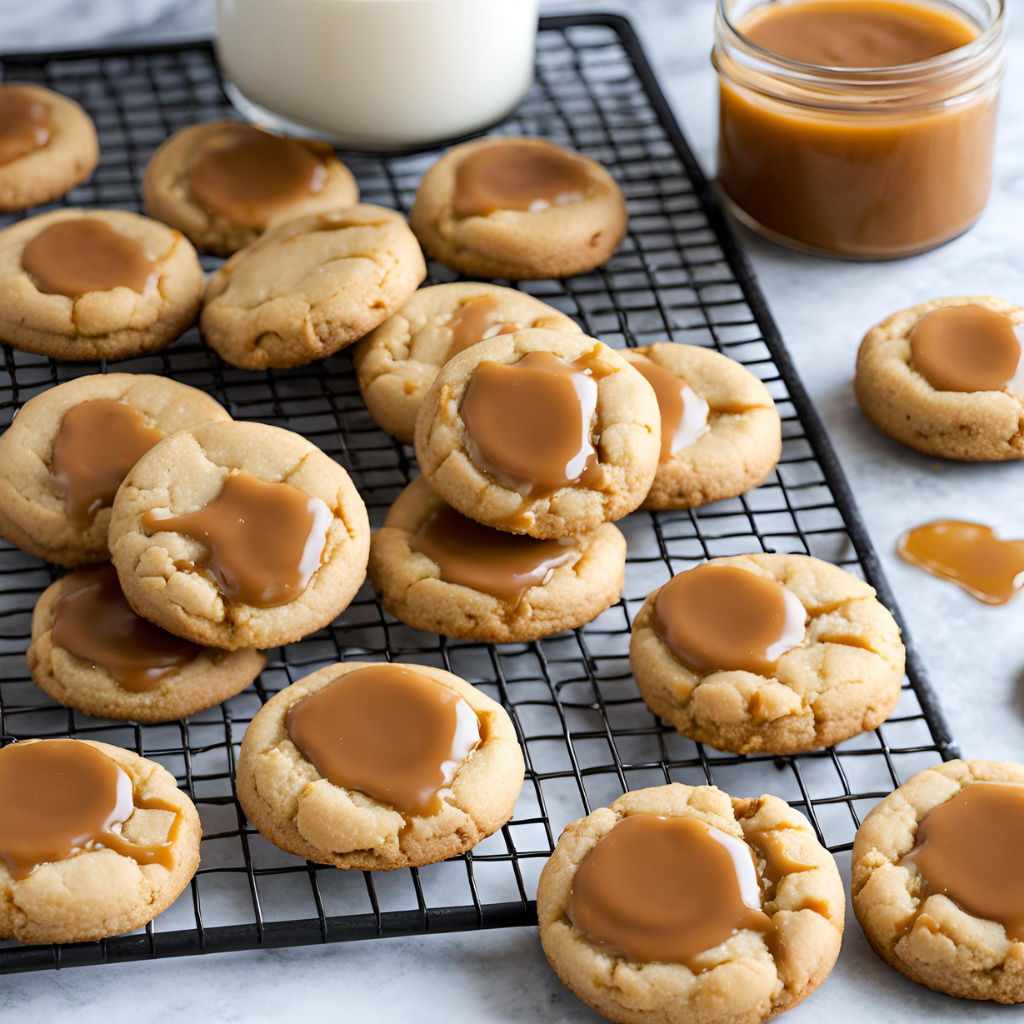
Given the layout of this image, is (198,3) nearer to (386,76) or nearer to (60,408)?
(386,76)

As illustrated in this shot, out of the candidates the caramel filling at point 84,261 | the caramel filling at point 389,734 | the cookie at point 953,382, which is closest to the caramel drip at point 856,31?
the cookie at point 953,382

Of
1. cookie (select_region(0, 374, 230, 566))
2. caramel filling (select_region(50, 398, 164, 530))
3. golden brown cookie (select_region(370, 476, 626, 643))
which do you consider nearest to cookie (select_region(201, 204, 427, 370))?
cookie (select_region(0, 374, 230, 566))

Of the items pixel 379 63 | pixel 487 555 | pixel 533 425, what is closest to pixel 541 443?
pixel 533 425

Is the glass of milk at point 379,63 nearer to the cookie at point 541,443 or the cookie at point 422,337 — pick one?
the cookie at point 422,337

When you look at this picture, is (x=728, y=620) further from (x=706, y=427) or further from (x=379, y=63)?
(x=379, y=63)

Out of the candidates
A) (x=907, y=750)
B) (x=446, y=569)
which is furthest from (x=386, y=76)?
(x=907, y=750)
